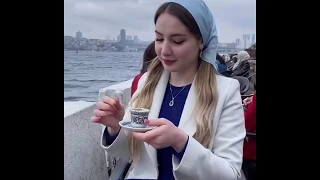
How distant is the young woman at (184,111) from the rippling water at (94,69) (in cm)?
14

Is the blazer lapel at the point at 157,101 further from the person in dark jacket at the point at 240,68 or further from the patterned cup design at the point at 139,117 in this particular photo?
the person in dark jacket at the point at 240,68

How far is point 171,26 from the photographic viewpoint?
1093mm

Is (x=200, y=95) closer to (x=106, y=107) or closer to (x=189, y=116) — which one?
(x=189, y=116)

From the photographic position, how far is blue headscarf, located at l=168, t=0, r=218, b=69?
1.11 meters

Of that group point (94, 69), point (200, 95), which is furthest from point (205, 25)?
point (94, 69)

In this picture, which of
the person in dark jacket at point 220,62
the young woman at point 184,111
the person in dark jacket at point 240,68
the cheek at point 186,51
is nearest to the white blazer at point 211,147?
the young woman at point 184,111

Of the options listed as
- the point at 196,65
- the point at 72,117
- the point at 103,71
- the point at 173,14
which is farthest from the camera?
the point at 72,117

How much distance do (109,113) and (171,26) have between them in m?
0.33

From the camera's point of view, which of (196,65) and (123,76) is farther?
(123,76)
